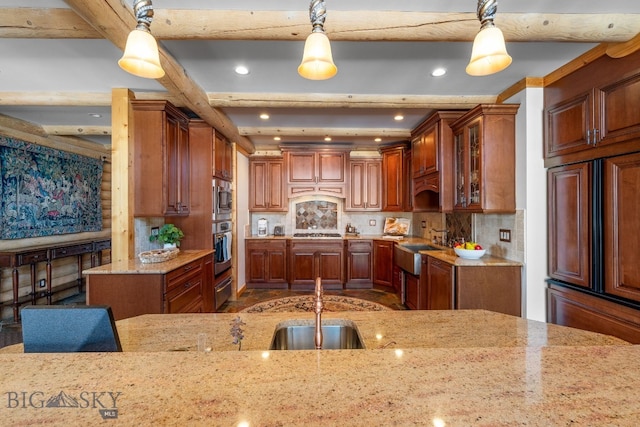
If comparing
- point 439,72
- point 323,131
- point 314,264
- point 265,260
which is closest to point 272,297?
point 265,260

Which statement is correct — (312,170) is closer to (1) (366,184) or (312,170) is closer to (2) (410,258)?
(1) (366,184)

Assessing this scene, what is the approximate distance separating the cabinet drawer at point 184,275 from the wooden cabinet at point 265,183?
6.91 ft

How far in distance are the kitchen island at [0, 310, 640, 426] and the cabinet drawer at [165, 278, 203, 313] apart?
74.1 inches

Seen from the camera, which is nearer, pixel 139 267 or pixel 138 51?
pixel 138 51

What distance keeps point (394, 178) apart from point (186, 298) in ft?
12.1

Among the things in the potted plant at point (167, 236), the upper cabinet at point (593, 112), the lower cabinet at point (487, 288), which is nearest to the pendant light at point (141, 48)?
the potted plant at point (167, 236)

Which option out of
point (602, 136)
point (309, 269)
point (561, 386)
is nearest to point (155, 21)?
point (561, 386)

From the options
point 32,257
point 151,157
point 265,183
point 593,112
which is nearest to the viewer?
point 593,112

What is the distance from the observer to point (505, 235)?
2.94 m

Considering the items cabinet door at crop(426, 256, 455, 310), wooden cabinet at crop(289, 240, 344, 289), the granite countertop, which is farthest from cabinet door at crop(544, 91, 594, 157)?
the granite countertop

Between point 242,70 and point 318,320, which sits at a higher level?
point 242,70

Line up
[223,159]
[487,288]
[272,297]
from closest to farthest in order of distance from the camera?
1. [487,288]
2. [223,159]
3. [272,297]

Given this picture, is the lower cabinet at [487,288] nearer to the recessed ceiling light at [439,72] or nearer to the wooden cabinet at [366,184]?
the recessed ceiling light at [439,72]

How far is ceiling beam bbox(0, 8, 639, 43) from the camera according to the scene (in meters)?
1.73
